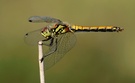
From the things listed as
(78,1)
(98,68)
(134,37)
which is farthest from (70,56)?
(78,1)

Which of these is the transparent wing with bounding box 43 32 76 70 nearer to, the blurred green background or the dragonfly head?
the dragonfly head

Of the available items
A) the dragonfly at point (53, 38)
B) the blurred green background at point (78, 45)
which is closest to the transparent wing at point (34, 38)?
the dragonfly at point (53, 38)

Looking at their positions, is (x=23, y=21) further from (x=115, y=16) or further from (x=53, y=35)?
(x=53, y=35)

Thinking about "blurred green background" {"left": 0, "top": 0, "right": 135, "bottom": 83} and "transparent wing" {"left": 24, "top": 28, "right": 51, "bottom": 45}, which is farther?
"blurred green background" {"left": 0, "top": 0, "right": 135, "bottom": 83}

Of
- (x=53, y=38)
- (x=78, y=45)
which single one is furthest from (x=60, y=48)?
(x=78, y=45)

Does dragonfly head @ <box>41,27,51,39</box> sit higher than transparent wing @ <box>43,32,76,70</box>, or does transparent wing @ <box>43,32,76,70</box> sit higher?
dragonfly head @ <box>41,27,51,39</box>

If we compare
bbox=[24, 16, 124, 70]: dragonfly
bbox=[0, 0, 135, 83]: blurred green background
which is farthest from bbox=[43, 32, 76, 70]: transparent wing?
bbox=[0, 0, 135, 83]: blurred green background

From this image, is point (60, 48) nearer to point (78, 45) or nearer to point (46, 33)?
point (46, 33)
